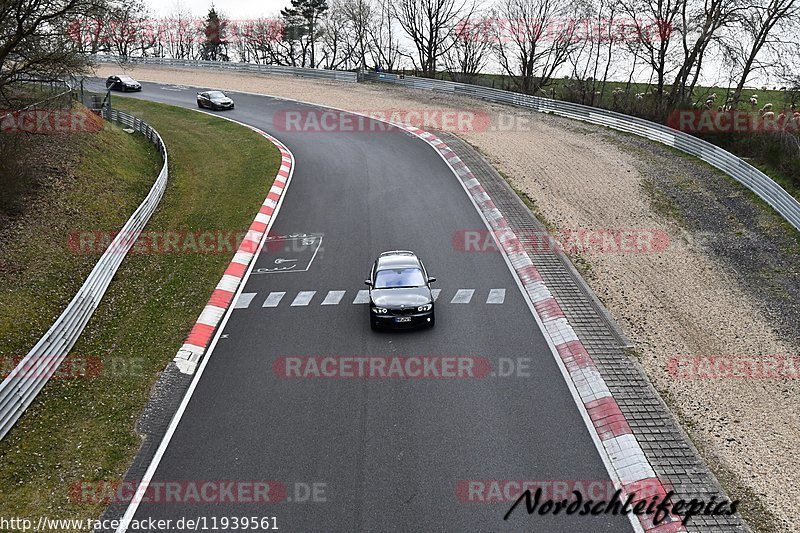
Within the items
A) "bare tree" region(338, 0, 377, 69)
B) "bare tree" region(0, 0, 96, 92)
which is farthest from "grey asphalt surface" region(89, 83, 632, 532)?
"bare tree" region(338, 0, 377, 69)

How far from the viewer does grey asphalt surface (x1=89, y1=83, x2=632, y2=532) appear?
31.6ft

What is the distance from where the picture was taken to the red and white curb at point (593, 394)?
32.7 feet

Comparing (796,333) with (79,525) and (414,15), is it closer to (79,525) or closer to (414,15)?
(79,525)

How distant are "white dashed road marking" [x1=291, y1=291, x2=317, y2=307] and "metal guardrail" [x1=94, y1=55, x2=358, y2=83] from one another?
37.1m

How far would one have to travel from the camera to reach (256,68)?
2274 inches

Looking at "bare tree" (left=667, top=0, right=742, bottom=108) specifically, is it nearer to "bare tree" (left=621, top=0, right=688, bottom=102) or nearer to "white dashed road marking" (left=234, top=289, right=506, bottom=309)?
"bare tree" (left=621, top=0, right=688, bottom=102)

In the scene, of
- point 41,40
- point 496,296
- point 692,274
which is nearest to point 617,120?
point 692,274

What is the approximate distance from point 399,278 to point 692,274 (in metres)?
9.04

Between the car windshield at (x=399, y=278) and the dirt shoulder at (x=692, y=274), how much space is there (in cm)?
504

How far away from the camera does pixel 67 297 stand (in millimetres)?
16266

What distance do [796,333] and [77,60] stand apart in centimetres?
2345

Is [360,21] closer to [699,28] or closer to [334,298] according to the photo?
[699,28]

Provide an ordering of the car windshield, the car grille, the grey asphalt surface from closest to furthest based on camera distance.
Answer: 1. the grey asphalt surface
2. the car grille
3. the car windshield

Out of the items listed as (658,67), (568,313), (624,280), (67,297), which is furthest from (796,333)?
(658,67)
